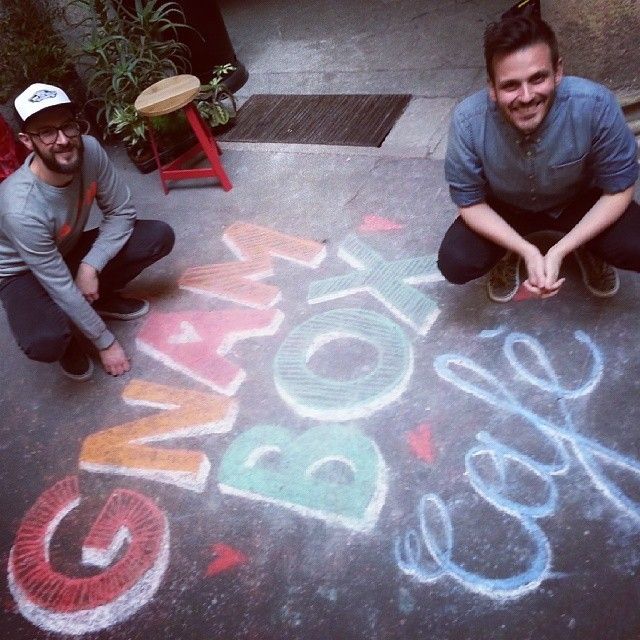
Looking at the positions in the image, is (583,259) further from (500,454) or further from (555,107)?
(500,454)

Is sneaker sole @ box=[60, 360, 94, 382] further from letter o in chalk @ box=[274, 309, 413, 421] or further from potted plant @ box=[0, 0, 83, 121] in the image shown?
potted plant @ box=[0, 0, 83, 121]

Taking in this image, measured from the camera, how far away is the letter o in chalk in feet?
8.39

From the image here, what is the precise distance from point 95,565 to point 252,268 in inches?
69.4

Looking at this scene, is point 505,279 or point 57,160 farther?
point 505,279

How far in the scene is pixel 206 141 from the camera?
13.0ft

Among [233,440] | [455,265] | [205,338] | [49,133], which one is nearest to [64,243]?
[49,133]

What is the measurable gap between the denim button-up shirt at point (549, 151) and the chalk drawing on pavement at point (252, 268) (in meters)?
1.16

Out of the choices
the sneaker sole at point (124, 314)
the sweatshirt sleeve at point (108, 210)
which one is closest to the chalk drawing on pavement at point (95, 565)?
the sneaker sole at point (124, 314)

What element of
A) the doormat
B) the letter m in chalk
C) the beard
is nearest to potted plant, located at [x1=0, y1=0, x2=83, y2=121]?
the doormat

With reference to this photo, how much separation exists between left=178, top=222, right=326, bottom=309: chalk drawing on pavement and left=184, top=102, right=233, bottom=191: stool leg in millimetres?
661

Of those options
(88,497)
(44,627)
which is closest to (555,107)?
(88,497)

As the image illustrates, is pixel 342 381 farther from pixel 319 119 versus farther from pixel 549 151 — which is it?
pixel 319 119

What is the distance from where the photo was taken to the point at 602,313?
2.62 m

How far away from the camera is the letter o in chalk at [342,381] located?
2557 mm
